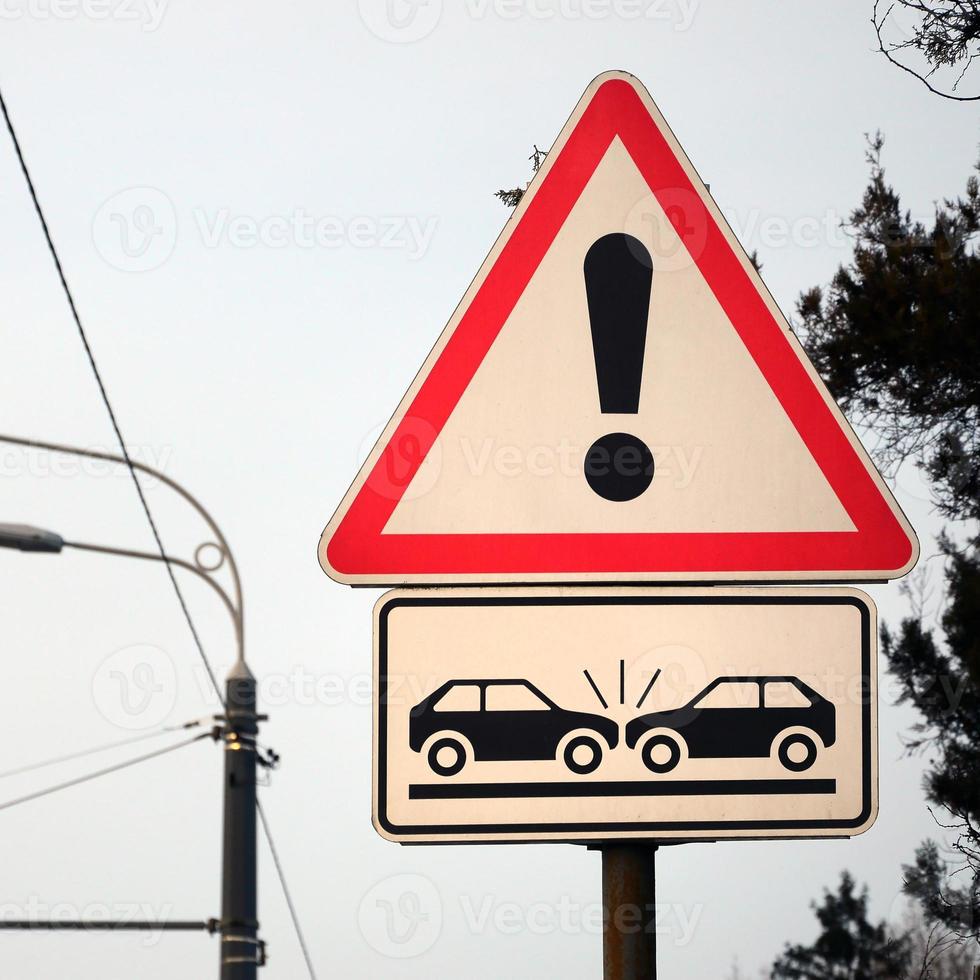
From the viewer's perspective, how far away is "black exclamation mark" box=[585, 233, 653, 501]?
210 centimetres

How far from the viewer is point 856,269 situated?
956cm

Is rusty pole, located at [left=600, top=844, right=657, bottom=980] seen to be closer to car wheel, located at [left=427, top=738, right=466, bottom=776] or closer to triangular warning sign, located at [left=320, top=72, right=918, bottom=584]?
car wheel, located at [left=427, top=738, right=466, bottom=776]

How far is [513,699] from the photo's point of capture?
202cm

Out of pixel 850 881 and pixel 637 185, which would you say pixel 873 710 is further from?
pixel 850 881

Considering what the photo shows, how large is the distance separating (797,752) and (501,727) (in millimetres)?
387

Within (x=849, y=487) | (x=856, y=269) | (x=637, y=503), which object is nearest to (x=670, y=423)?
(x=637, y=503)

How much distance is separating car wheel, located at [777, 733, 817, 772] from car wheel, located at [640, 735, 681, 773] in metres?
0.14

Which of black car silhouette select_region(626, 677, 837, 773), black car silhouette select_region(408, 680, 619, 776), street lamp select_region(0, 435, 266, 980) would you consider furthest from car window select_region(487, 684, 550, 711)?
street lamp select_region(0, 435, 266, 980)

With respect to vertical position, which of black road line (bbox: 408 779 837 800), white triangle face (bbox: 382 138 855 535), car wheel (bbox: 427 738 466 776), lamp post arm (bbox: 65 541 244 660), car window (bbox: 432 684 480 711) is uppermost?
lamp post arm (bbox: 65 541 244 660)

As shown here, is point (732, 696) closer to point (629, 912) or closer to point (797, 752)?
point (797, 752)

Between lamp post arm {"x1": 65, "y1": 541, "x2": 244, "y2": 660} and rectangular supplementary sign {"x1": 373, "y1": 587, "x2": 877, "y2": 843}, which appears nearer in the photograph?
rectangular supplementary sign {"x1": 373, "y1": 587, "x2": 877, "y2": 843}

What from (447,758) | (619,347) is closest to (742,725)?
(447,758)

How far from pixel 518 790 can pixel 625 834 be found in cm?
15

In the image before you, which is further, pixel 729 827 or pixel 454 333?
pixel 454 333
